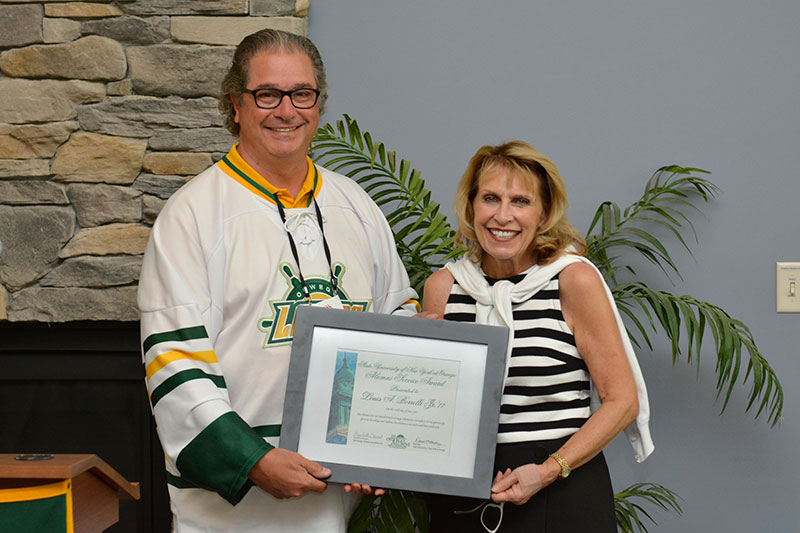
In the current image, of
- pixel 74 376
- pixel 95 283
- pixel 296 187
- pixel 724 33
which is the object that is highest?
pixel 724 33

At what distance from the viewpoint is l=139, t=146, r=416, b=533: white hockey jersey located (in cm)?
143

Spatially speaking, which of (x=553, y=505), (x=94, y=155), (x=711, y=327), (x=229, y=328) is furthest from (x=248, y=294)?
(x=711, y=327)

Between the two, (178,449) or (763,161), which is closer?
(178,449)

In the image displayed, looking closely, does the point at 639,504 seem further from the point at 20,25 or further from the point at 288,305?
the point at 20,25

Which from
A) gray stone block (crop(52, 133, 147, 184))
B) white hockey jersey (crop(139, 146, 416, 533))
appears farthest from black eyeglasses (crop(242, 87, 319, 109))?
gray stone block (crop(52, 133, 147, 184))

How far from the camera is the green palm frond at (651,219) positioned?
7.45 ft

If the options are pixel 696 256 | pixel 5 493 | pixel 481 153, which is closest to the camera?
pixel 5 493

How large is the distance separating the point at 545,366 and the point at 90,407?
64.4 inches

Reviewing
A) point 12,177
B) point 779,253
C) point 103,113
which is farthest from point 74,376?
point 779,253

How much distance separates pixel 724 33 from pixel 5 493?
7.24 ft

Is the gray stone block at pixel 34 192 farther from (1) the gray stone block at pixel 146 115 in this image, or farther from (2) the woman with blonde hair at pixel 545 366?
(2) the woman with blonde hair at pixel 545 366

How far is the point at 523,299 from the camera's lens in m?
1.49

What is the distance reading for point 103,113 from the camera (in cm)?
227

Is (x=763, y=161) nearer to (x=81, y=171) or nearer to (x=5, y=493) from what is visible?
(x=81, y=171)
